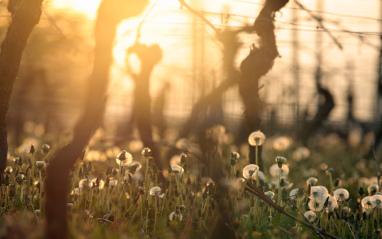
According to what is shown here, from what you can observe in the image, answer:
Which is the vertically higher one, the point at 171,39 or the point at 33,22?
the point at 171,39

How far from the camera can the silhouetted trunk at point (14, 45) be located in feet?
10.7

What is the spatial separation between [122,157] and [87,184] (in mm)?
547

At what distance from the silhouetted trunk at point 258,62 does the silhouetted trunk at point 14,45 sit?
8.03ft

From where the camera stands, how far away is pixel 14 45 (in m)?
3.26

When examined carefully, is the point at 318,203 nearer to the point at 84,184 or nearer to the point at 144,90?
the point at 84,184

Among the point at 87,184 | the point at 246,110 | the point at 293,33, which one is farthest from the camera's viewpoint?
the point at 293,33

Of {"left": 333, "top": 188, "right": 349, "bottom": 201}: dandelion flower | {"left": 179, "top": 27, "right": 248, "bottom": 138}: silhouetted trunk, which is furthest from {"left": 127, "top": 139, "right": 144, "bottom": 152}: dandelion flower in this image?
{"left": 333, "top": 188, "right": 349, "bottom": 201}: dandelion flower

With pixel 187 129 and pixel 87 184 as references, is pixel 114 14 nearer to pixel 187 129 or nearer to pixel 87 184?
pixel 87 184

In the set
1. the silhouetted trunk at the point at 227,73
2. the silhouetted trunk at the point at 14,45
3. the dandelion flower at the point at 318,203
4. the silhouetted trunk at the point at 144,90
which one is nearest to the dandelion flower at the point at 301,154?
the silhouetted trunk at the point at 227,73

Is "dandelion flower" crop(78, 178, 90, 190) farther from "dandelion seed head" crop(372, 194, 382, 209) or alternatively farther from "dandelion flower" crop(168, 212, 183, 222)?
"dandelion seed head" crop(372, 194, 382, 209)

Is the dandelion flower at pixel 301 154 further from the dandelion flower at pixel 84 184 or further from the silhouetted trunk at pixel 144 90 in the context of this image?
the dandelion flower at pixel 84 184

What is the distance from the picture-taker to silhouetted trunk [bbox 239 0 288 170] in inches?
199

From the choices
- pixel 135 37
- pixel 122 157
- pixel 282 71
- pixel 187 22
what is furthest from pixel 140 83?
pixel 282 71

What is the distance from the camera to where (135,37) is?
5801mm
